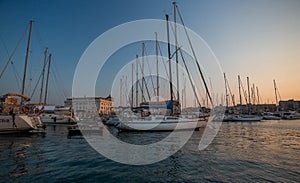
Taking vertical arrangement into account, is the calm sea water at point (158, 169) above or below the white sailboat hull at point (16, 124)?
below

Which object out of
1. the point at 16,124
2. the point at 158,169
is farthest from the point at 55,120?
the point at 158,169

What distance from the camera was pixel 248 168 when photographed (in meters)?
8.10

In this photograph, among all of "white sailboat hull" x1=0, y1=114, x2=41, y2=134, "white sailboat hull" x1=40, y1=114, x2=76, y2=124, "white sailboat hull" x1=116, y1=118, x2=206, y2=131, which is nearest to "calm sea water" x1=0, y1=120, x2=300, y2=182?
"white sailboat hull" x1=0, y1=114, x2=41, y2=134

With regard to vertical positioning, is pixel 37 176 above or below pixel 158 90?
below

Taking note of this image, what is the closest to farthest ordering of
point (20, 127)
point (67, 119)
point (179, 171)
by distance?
point (179, 171), point (20, 127), point (67, 119)

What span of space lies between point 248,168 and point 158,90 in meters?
Answer: 24.7

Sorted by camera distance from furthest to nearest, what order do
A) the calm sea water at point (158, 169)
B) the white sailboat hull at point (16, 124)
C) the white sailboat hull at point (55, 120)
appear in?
the white sailboat hull at point (55, 120) → the white sailboat hull at point (16, 124) → the calm sea water at point (158, 169)

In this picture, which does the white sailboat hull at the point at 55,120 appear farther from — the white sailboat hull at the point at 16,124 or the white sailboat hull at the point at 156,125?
the white sailboat hull at the point at 156,125

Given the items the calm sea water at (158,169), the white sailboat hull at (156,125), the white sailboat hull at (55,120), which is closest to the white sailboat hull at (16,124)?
the calm sea water at (158,169)

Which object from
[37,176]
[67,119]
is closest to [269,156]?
[37,176]

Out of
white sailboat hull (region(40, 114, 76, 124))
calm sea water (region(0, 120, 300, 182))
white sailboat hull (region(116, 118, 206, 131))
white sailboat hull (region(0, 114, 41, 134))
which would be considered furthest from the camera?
white sailboat hull (region(40, 114, 76, 124))

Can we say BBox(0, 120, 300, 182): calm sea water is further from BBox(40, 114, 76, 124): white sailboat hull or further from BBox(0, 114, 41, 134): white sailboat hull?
BBox(40, 114, 76, 124): white sailboat hull

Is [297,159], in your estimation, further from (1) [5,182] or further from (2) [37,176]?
(1) [5,182]

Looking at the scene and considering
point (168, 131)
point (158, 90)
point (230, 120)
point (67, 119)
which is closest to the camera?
point (168, 131)
